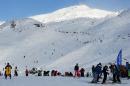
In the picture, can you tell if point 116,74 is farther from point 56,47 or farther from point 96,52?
point 56,47

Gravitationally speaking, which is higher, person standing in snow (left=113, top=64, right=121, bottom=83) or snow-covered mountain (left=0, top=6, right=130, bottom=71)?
snow-covered mountain (left=0, top=6, right=130, bottom=71)

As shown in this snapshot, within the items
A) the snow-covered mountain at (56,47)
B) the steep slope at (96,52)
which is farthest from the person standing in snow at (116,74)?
the steep slope at (96,52)

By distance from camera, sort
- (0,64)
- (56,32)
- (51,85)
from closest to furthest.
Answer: (51,85), (0,64), (56,32)

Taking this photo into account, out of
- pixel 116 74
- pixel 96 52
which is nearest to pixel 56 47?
pixel 96 52

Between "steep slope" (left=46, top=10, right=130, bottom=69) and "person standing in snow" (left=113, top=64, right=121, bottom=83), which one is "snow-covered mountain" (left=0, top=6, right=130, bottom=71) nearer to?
"steep slope" (left=46, top=10, right=130, bottom=69)

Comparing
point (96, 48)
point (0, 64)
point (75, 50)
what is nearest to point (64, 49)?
point (75, 50)

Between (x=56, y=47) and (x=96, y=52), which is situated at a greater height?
(x=56, y=47)

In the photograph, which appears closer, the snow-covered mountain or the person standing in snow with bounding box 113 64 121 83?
the person standing in snow with bounding box 113 64 121 83

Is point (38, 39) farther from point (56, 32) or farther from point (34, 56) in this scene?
point (34, 56)

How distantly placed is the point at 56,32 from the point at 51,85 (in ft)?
357

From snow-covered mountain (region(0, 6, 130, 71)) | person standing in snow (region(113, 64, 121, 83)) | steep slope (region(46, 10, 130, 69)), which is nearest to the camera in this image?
person standing in snow (region(113, 64, 121, 83))

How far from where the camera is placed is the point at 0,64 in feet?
341

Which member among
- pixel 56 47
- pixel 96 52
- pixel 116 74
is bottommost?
pixel 116 74

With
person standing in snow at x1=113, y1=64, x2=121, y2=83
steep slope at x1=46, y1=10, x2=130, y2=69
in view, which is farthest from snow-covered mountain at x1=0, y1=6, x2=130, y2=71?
person standing in snow at x1=113, y1=64, x2=121, y2=83
